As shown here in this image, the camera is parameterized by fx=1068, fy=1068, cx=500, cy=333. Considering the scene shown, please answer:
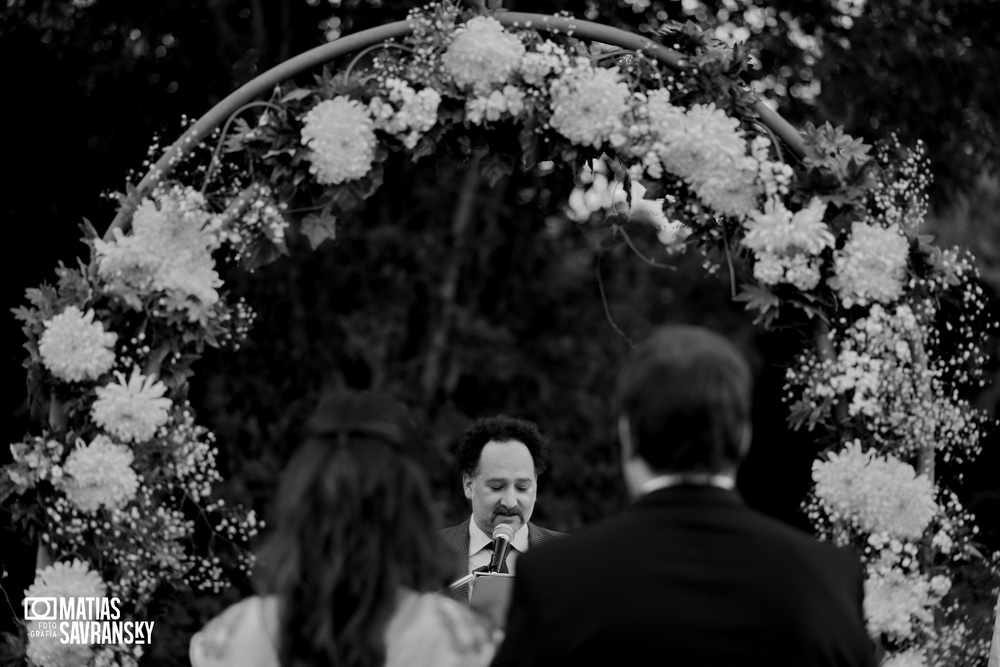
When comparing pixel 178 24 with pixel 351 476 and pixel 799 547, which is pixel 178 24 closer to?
pixel 351 476

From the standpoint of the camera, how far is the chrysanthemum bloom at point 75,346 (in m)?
3.82

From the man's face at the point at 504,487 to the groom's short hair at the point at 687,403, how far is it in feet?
6.65

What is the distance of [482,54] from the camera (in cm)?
391

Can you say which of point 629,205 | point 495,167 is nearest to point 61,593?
point 495,167

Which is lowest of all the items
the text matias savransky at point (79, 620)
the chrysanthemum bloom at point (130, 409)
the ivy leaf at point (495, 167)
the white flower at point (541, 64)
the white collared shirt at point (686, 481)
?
the white collared shirt at point (686, 481)

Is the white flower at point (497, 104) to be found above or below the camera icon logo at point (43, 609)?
above

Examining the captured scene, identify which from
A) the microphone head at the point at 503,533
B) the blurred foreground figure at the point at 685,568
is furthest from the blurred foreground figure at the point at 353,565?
the microphone head at the point at 503,533

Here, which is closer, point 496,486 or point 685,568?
point 685,568

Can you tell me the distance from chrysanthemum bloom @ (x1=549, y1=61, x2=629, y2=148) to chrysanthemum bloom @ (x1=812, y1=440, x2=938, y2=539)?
1444 mm

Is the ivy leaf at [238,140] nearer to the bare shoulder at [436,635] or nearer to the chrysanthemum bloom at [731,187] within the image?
the chrysanthemum bloom at [731,187]

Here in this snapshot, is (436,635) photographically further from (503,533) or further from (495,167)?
(495,167)

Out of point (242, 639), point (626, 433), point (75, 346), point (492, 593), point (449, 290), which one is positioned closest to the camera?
point (626, 433)

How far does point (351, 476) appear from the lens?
6.39ft

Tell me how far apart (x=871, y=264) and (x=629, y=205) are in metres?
0.92
